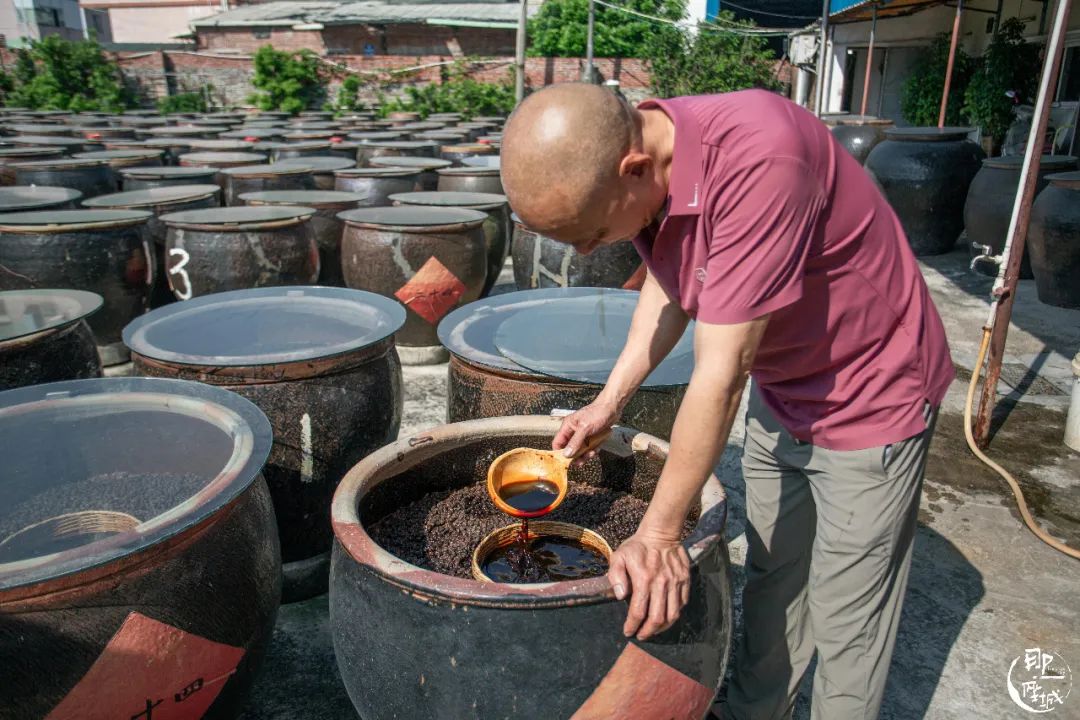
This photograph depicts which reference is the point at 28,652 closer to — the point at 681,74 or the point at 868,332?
the point at 868,332

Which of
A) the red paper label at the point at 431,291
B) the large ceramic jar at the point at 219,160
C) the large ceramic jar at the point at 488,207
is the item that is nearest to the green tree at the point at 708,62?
the large ceramic jar at the point at 219,160

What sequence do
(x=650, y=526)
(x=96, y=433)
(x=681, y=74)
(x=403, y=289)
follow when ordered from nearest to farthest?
(x=650, y=526) → (x=96, y=433) → (x=403, y=289) → (x=681, y=74)

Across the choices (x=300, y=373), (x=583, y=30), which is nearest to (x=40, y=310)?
(x=300, y=373)

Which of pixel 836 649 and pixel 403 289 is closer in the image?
pixel 836 649

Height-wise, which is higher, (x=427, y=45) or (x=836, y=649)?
(x=427, y=45)

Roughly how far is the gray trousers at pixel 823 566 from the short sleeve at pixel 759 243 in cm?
62

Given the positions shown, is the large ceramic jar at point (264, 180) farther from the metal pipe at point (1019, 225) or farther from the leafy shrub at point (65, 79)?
the leafy shrub at point (65, 79)

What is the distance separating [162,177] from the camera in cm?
627

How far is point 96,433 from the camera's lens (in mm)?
2266

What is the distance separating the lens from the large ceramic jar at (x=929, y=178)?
8.13 meters

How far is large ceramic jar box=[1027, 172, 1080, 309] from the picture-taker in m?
6.07

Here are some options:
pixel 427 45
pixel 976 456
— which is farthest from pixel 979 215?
pixel 427 45

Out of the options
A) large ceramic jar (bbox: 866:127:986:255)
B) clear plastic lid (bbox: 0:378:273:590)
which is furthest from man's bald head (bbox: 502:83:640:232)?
large ceramic jar (bbox: 866:127:986:255)

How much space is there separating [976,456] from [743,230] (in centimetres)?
332
